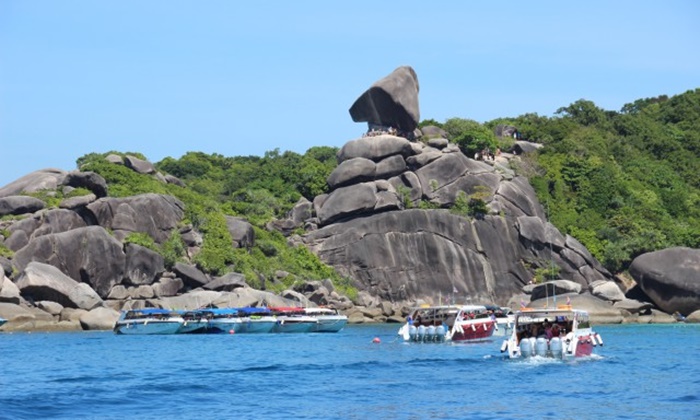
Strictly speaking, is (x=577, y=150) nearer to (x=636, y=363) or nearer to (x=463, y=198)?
(x=463, y=198)

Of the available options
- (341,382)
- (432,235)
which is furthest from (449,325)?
(432,235)

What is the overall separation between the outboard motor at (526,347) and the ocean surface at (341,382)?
100 centimetres

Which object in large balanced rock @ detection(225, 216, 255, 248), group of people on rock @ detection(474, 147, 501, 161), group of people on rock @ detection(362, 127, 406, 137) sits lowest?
large balanced rock @ detection(225, 216, 255, 248)

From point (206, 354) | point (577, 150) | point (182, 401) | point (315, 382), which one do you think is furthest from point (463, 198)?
point (182, 401)

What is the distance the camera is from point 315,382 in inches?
1747

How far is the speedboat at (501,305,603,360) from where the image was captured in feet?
167

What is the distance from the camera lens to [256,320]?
83375 mm

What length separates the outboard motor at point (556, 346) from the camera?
50531 mm

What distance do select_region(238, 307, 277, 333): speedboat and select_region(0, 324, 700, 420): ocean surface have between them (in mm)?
15608

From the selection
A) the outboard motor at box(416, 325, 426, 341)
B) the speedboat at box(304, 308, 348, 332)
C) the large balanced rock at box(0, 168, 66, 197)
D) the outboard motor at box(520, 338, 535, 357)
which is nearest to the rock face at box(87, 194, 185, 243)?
the large balanced rock at box(0, 168, 66, 197)

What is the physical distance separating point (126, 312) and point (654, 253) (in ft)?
159

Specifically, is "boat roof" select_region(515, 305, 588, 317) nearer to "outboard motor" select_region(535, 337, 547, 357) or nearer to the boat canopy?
"outboard motor" select_region(535, 337, 547, 357)

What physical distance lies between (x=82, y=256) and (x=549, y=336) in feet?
159

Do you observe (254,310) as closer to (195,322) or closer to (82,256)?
(195,322)
